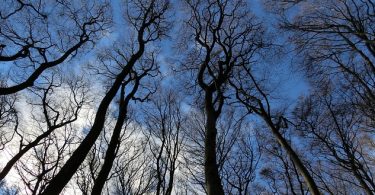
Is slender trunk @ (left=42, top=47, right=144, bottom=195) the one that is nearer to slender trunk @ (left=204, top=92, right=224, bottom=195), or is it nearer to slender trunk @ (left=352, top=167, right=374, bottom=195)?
slender trunk @ (left=204, top=92, right=224, bottom=195)

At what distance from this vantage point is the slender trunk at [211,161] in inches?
257

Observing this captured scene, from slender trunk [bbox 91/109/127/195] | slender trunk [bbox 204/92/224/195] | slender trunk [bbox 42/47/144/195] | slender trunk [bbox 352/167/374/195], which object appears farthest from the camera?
slender trunk [bbox 352/167/374/195]

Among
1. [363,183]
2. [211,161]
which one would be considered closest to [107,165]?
[211,161]

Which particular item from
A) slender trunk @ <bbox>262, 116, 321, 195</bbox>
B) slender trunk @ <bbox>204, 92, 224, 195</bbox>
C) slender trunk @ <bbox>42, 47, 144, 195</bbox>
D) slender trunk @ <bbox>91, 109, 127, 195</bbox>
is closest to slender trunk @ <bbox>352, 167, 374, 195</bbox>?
slender trunk @ <bbox>262, 116, 321, 195</bbox>

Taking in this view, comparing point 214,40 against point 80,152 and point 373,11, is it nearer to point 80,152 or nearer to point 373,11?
point 373,11

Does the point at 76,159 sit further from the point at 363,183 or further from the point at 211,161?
the point at 363,183

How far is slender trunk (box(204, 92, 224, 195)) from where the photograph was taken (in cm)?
652

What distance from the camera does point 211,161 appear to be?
23.9 feet

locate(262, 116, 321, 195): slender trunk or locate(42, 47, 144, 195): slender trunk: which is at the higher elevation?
locate(262, 116, 321, 195): slender trunk

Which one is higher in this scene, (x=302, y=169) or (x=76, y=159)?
(x=302, y=169)

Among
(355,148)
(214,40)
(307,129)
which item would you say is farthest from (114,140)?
(355,148)

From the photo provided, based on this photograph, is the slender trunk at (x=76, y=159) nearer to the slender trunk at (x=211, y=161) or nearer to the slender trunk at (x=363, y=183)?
the slender trunk at (x=211, y=161)

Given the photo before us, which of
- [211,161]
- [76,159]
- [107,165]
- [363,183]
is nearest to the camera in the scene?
[76,159]

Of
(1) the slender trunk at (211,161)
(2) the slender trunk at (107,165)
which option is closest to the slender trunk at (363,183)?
(1) the slender trunk at (211,161)
